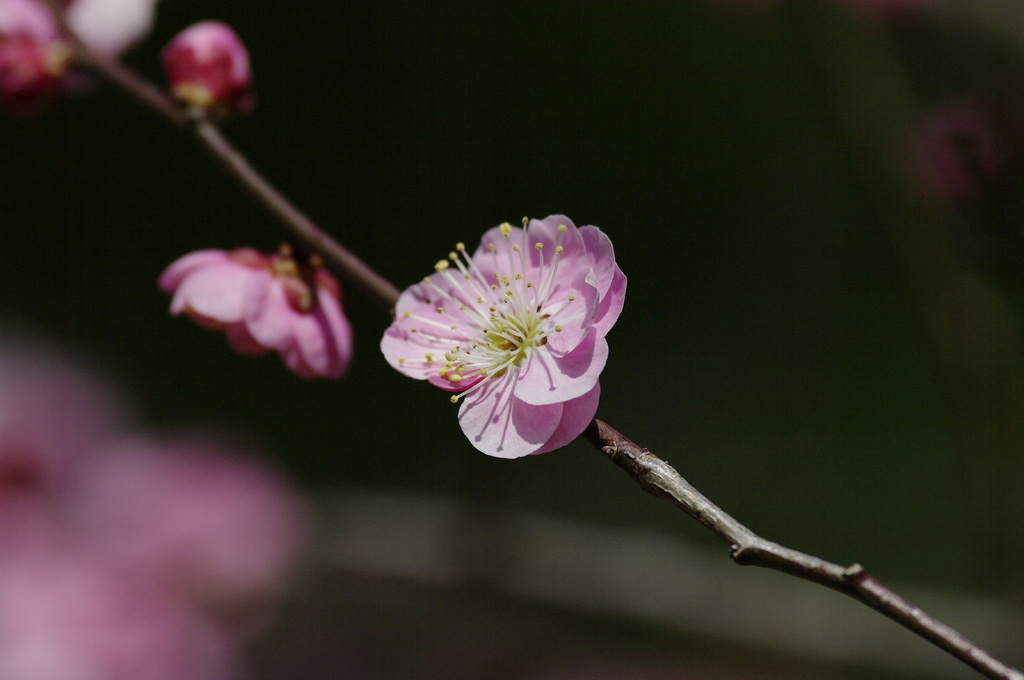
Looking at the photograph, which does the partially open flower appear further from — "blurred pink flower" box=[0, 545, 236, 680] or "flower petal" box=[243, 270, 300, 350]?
"blurred pink flower" box=[0, 545, 236, 680]

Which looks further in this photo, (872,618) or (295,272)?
(872,618)

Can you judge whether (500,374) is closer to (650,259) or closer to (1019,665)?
(1019,665)

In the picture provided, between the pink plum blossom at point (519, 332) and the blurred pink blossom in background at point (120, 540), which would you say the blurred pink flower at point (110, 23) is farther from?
the blurred pink blossom in background at point (120, 540)

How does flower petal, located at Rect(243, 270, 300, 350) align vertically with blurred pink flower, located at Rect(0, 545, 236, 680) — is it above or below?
above

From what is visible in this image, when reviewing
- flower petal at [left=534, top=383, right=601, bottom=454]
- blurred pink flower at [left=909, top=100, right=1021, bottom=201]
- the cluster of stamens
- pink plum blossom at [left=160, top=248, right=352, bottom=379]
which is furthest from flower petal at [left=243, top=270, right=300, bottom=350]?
blurred pink flower at [left=909, top=100, right=1021, bottom=201]

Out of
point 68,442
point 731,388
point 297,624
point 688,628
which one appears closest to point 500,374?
point 688,628
